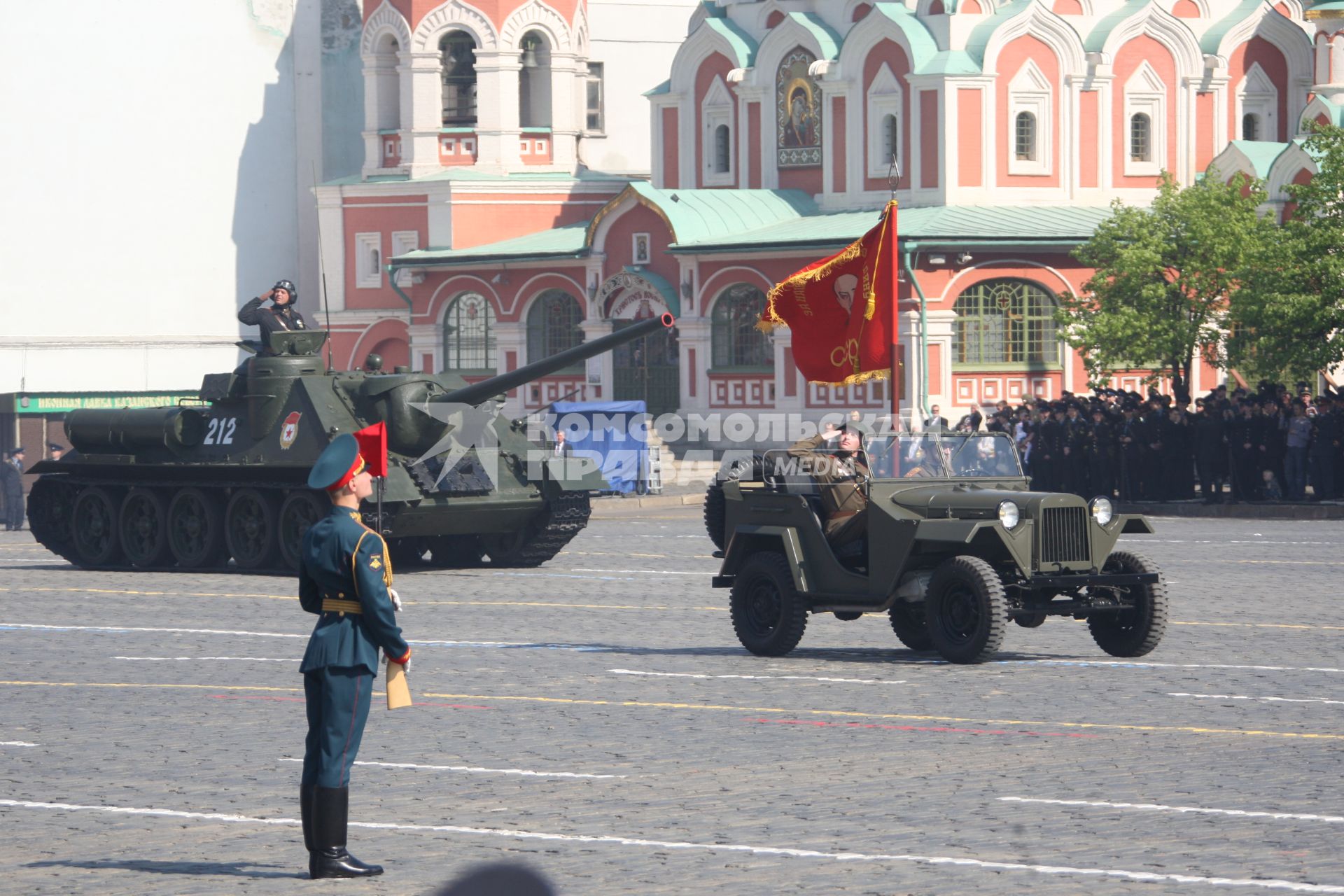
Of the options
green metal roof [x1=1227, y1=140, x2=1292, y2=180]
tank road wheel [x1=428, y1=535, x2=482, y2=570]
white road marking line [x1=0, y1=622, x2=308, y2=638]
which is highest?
green metal roof [x1=1227, y1=140, x2=1292, y2=180]

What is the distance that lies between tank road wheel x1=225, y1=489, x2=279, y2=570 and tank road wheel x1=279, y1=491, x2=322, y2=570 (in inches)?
5.8

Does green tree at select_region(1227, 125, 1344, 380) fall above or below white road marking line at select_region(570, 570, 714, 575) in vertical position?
above

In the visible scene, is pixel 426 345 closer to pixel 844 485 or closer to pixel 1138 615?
pixel 844 485

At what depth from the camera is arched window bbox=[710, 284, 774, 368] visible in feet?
167

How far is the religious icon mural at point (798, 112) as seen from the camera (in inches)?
2104

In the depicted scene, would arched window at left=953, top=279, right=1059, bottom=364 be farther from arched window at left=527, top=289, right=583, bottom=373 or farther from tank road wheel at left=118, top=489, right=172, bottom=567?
tank road wheel at left=118, top=489, right=172, bottom=567

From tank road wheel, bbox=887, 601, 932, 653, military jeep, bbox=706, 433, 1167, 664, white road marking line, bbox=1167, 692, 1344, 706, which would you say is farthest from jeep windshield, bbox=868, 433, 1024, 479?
white road marking line, bbox=1167, 692, 1344, 706

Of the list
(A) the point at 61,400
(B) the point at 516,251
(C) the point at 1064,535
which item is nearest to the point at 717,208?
(B) the point at 516,251

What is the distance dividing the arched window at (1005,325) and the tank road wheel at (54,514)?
921 inches

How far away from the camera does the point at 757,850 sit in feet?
30.8

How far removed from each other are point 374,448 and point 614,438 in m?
35.0

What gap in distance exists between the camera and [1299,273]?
1492 inches

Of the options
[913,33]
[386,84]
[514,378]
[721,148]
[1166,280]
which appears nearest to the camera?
[514,378]

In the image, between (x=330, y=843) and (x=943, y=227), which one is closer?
(x=330, y=843)
